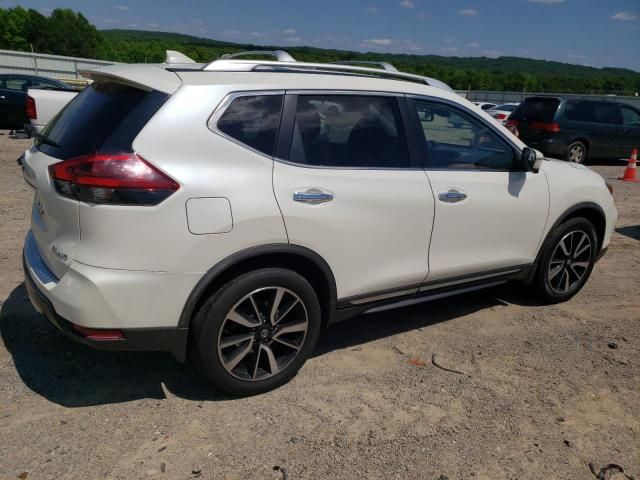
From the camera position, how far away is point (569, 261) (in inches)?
184

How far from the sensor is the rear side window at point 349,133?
314 cm

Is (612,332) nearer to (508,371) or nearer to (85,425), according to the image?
(508,371)

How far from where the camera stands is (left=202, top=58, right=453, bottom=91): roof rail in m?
3.16

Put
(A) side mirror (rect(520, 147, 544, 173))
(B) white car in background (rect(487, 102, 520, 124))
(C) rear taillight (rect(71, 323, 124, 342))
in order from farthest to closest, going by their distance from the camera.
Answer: (B) white car in background (rect(487, 102, 520, 124)) → (A) side mirror (rect(520, 147, 544, 173)) → (C) rear taillight (rect(71, 323, 124, 342))

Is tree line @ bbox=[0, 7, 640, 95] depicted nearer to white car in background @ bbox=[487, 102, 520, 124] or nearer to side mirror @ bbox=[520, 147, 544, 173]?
white car in background @ bbox=[487, 102, 520, 124]

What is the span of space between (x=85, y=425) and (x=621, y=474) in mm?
2672

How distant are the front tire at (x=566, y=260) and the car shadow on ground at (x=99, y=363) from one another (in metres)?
0.95

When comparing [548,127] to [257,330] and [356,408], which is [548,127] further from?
[257,330]

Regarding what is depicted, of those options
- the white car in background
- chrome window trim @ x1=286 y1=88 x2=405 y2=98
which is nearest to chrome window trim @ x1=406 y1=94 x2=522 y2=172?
chrome window trim @ x1=286 y1=88 x2=405 y2=98

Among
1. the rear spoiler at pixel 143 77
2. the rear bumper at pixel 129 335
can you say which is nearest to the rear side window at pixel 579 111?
the rear spoiler at pixel 143 77

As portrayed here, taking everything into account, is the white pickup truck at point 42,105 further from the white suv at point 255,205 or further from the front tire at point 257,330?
the front tire at point 257,330

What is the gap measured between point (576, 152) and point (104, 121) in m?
13.4

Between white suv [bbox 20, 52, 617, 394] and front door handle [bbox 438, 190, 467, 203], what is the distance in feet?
0.05

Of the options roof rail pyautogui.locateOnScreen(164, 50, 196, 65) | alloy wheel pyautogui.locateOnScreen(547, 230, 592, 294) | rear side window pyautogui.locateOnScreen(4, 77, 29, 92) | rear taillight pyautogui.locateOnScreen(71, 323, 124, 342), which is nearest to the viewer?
rear taillight pyautogui.locateOnScreen(71, 323, 124, 342)
